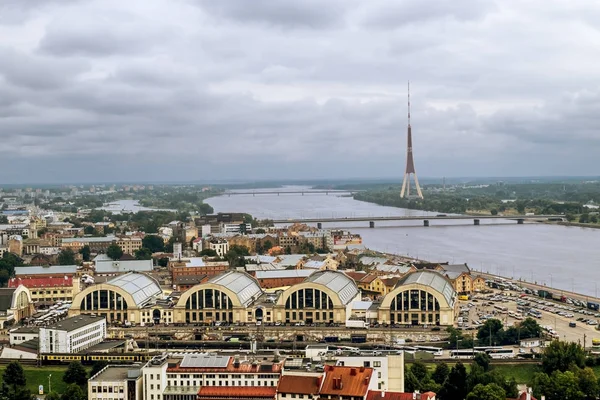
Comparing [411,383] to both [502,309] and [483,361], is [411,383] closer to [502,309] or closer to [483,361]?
[483,361]

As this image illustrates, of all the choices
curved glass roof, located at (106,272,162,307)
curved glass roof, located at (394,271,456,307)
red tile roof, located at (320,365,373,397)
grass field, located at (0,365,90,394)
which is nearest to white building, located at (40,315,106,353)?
grass field, located at (0,365,90,394)

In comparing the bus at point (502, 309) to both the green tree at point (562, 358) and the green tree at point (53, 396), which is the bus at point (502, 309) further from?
the green tree at point (53, 396)

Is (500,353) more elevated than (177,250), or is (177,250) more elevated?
(177,250)

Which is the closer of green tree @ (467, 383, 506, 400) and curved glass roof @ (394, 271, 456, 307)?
green tree @ (467, 383, 506, 400)

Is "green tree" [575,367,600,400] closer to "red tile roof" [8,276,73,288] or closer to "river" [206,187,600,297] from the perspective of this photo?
"river" [206,187,600,297]

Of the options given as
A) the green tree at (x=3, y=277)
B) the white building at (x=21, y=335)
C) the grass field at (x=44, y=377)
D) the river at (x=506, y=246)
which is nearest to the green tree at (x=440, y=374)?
the grass field at (x=44, y=377)

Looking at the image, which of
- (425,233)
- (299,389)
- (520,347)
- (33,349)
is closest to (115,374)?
(299,389)

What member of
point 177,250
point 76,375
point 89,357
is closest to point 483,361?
point 76,375
